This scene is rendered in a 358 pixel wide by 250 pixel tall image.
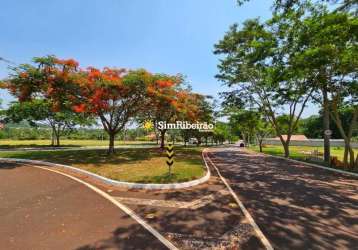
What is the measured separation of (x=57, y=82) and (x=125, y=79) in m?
4.53

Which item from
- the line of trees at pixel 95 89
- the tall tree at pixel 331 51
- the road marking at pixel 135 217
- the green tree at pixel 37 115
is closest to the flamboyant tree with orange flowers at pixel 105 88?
the line of trees at pixel 95 89

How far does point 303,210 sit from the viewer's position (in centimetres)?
741

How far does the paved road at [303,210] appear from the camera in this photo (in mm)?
5332

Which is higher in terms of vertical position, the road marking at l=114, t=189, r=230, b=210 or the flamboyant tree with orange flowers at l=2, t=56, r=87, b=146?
the flamboyant tree with orange flowers at l=2, t=56, r=87, b=146

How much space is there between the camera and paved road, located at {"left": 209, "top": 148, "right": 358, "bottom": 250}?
5.33m

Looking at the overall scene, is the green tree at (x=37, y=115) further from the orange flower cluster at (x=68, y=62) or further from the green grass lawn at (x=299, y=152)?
the green grass lawn at (x=299, y=152)

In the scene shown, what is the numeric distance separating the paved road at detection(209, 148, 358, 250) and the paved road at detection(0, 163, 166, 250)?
288 cm

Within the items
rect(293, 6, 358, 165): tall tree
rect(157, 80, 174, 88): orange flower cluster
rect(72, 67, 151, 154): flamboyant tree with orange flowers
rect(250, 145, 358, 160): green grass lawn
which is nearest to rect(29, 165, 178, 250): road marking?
rect(72, 67, 151, 154): flamboyant tree with orange flowers

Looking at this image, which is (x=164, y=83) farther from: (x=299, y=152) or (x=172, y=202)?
(x=299, y=152)

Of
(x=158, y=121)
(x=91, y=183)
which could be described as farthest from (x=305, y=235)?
(x=158, y=121)

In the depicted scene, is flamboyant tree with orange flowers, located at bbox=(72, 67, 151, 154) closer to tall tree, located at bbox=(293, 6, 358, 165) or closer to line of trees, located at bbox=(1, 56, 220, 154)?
line of trees, located at bbox=(1, 56, 220, 154)

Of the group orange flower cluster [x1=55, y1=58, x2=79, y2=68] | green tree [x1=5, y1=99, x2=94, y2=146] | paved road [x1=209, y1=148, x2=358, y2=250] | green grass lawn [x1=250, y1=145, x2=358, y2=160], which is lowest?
green grass lawn [x1=250, y1=145, x2=358, y2=160]

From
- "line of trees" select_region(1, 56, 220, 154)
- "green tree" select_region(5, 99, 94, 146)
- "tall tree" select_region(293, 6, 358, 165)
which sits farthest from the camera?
"green tree" select_region(5, 99, 94, 146)

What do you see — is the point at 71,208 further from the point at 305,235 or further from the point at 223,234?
the point at 305,235
